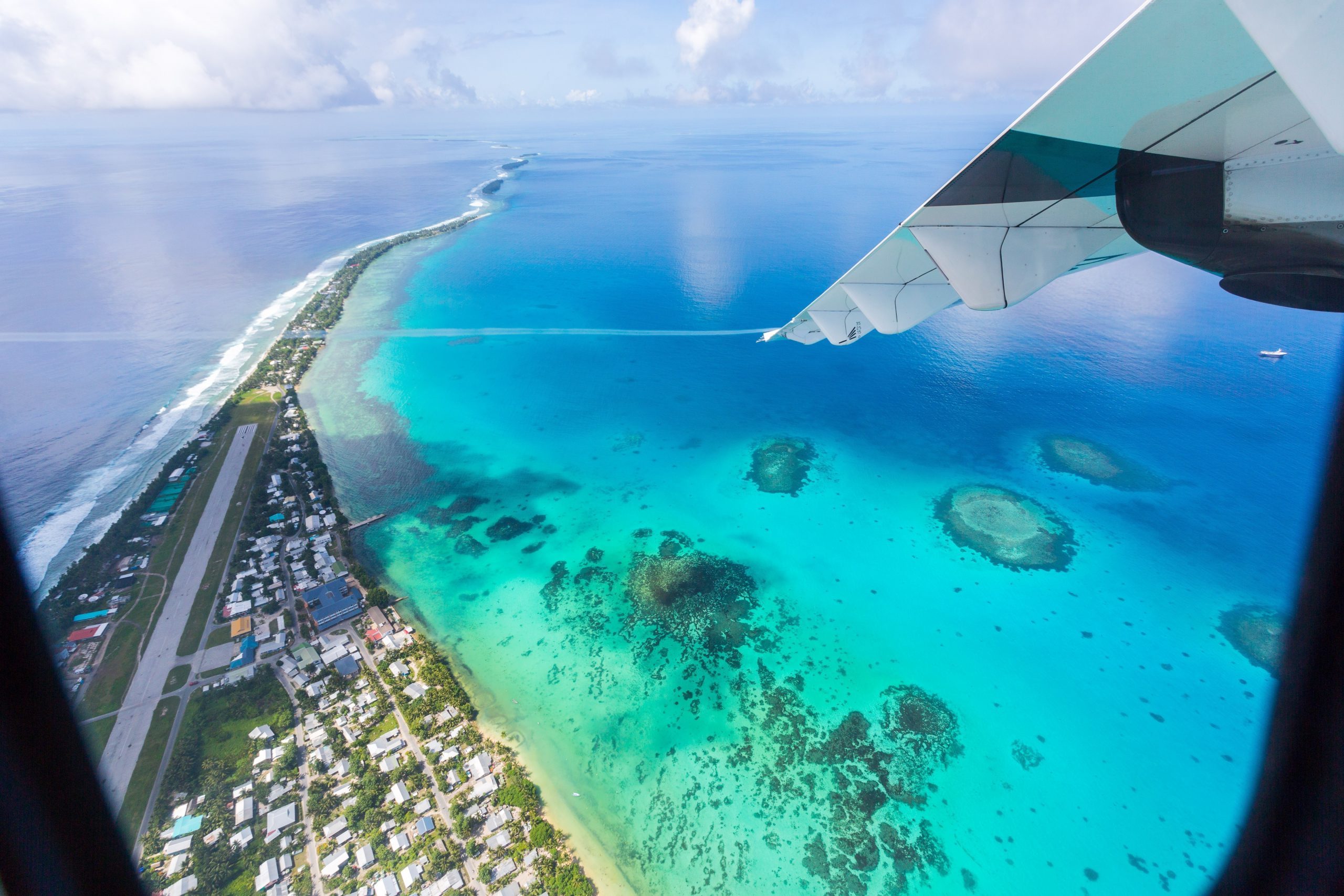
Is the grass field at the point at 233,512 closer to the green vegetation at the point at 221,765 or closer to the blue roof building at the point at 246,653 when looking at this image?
the blue roof building at the point at 246,653

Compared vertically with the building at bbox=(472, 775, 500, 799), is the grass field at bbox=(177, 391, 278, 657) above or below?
above

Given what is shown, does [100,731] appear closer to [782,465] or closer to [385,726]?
[385,726]

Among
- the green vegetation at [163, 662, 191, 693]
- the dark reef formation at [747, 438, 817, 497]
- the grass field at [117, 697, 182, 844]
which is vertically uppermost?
the dark reef formation at [747, 438, 817, 497]

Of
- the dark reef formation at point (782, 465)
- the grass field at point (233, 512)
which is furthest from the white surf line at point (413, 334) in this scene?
the dark reef formation at point (782, 465)

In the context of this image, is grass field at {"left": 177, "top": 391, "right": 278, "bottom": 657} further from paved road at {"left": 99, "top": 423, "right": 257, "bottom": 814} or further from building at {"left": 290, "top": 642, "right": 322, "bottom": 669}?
building at {"left": 290, "top": 642, "right": 322, "bottom": 669}

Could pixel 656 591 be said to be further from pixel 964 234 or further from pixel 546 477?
pixel 964 234

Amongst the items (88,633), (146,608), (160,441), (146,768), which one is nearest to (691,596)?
(146,768)

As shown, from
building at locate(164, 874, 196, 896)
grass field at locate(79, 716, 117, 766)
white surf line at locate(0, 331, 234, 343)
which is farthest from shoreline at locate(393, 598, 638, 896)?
white surf line at locate(0, 331, 234, 343)
